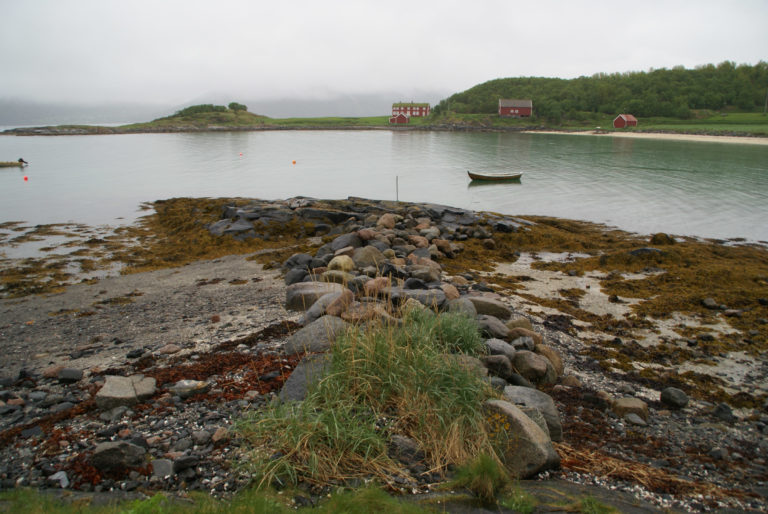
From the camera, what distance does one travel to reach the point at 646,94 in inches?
5428

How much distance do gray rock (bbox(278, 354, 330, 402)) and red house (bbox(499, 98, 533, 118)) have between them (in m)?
151

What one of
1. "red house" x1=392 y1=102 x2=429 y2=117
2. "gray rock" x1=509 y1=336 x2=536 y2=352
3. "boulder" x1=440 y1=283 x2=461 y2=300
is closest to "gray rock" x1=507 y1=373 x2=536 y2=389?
"gray rock" x1=509 y1=336 x2=536 y2=352

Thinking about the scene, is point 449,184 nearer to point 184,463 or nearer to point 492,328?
point 492,328

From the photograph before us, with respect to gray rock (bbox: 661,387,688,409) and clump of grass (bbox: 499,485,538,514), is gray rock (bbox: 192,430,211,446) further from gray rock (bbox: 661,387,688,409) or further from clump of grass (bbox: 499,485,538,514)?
gray rock (bbox: 661,387,688,409)

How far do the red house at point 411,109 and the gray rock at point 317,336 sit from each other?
17108cm

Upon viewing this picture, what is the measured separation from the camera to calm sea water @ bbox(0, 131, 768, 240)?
26844mm

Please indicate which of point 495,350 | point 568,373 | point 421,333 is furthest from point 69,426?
point 568,373

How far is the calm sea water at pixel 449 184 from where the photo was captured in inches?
1057

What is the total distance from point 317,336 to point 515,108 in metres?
152

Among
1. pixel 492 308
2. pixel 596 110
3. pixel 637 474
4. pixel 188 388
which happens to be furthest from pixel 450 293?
pixel 596 110

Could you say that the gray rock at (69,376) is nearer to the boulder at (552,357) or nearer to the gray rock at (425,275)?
the gray rock at (425,275)

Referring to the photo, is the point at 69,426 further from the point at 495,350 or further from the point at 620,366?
the point at 620,366

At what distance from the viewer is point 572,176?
42.8 m

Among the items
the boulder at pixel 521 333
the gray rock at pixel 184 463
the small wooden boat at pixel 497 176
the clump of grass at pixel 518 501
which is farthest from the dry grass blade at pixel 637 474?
the small wooden boat at pixel 497 176
